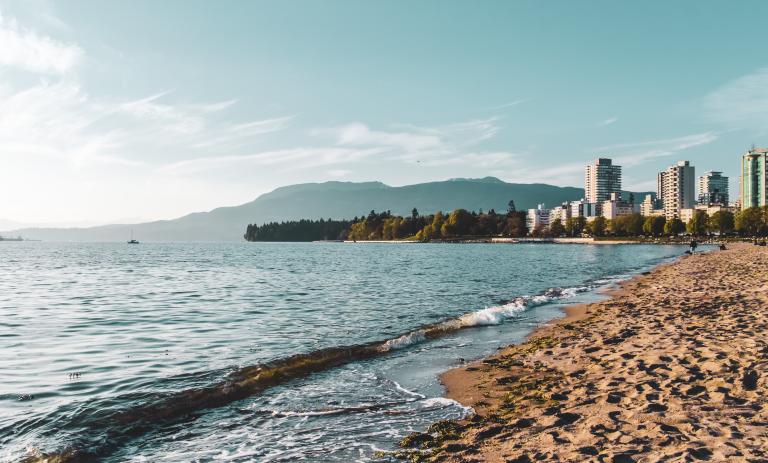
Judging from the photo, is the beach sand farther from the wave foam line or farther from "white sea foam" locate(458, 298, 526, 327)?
"white sea foam" locate(458, 298, 526, 327)

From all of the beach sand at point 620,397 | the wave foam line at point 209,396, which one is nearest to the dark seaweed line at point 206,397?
the wave foam line at point 209,396

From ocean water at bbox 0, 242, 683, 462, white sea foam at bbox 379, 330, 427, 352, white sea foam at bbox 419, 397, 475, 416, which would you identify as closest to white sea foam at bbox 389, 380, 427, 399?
ocean water at bbox 0, 242, 683, 462

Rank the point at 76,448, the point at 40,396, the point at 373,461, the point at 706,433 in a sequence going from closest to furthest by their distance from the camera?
the point at 706,433
the point at 373,461
the point at 76,448
the point at 40,396

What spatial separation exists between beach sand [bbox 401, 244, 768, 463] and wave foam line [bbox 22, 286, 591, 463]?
12.8 ft

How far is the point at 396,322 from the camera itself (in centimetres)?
2300

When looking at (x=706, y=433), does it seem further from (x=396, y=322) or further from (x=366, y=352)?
(x=396, y=322)

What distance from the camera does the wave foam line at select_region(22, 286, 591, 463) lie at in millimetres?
9445

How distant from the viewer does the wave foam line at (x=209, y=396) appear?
9.45m

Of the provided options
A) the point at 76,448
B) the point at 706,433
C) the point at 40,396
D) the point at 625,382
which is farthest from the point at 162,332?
the point at 706,433

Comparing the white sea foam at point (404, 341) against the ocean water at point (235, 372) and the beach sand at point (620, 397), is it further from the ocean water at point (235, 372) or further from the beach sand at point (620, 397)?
the beach sand at point (620, 397)

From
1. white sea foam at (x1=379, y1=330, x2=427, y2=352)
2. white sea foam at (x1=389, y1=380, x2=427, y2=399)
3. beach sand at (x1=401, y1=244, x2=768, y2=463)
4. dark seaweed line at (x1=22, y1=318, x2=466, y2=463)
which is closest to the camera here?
beach sand at (x1=401, y1=244, x2=768, y2=463)

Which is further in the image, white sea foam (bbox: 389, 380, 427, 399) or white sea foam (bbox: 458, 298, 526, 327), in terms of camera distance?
white sea foam (bbox: 458, 298, 526, 327)

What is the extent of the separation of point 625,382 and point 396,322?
13.0m

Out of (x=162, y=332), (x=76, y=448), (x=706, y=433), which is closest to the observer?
(x=706, y=433)
